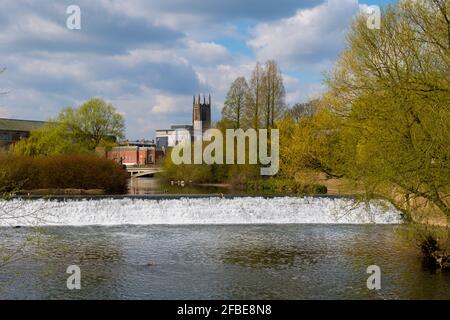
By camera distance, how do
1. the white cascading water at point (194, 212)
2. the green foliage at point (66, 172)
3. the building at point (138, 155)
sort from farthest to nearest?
the building at point (138, 155)
the green foliage at point (66, 172)
the white cascading water at point (194, 212)

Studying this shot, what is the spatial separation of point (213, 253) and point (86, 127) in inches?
1753

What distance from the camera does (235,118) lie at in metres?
38.9

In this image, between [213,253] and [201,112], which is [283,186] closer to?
[213,253]

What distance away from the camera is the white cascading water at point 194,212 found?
62.1ft

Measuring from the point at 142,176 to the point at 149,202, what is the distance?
46293 millimetres

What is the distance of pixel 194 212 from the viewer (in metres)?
19.6

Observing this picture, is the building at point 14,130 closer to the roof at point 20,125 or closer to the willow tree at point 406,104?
the roof at point 20,125

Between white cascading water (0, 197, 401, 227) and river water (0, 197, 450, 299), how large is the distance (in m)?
0.04

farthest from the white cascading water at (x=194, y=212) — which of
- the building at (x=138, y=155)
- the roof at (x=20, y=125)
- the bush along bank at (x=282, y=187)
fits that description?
the roof at (x=20, y=125)

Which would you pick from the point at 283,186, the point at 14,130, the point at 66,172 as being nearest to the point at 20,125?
the point at 14,130

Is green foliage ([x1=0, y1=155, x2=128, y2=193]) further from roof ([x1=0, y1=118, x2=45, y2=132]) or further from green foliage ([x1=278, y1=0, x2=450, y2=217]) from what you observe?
roof ([x1=0, y1=118, x2=45, y2=132])

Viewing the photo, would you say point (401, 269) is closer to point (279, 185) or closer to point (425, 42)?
point (425, 42)

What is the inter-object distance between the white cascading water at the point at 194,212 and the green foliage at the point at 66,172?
12422 millimetres

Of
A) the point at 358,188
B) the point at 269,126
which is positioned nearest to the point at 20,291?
the point at 358,188
